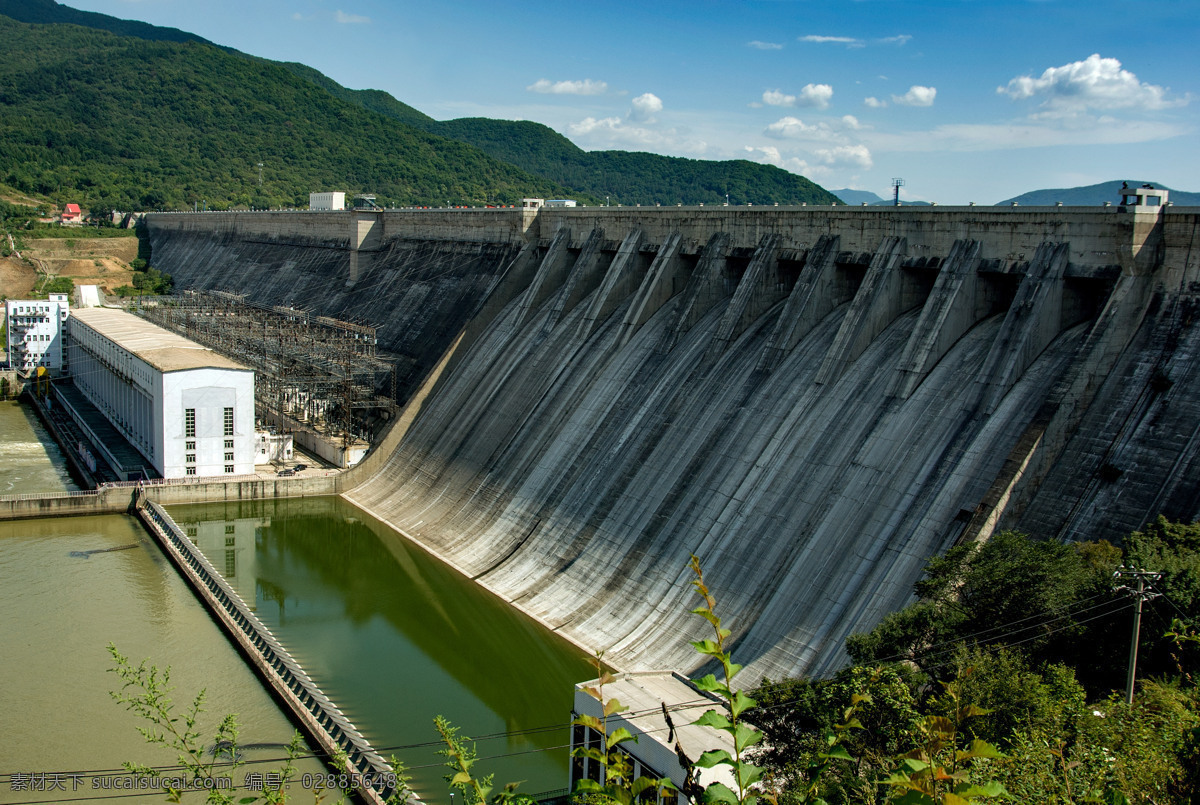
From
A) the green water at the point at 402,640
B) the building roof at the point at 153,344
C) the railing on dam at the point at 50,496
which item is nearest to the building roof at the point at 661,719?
the green water at the point at 402,640

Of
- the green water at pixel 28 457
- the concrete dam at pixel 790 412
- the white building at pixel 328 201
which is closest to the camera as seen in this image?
the concrete dam at pixel 790 412

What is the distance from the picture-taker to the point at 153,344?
160 ft

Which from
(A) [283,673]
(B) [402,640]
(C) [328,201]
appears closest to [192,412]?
(B) [402,640]

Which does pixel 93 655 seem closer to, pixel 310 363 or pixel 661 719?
pixel 661 719

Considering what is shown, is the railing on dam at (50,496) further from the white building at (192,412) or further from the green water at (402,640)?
the white building at (192,412)

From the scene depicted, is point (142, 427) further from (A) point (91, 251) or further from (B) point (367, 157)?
(B) point (367, 157)

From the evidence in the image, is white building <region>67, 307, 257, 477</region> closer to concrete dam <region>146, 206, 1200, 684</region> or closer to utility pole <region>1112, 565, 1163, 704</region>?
concrete dam <region>146, 206, 1200, 684</region>

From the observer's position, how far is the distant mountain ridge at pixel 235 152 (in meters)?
130

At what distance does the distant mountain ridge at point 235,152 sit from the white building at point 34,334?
62847 mm

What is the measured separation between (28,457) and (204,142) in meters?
113

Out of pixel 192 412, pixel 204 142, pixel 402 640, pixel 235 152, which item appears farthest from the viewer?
pixel 204 142

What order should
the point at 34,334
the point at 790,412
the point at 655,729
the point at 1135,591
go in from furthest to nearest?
1. the point at 34,334
2. the point at 790,412
3. the point at 655,729
4. the point at 1135,591

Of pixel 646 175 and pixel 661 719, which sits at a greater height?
pixel 646 175

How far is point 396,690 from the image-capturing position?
24781 mm
